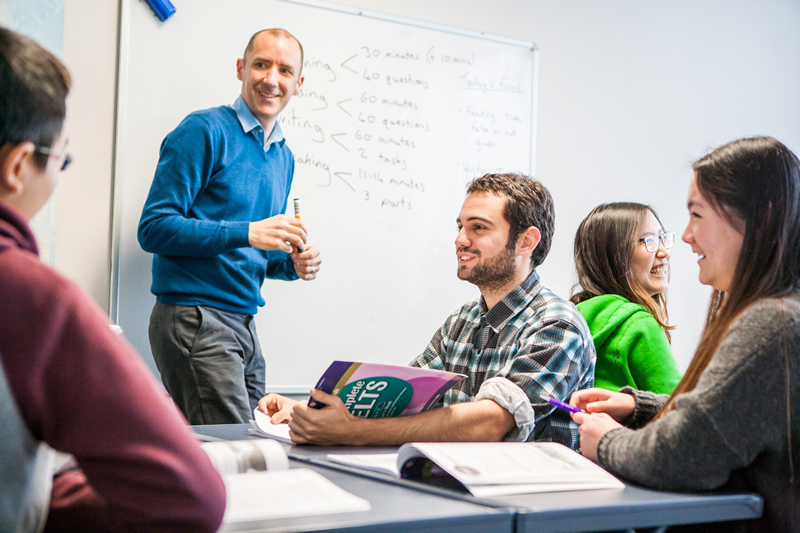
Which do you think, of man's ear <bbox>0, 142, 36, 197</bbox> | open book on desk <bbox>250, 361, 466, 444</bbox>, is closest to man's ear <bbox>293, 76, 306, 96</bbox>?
open book on desk <bbox>250, 361, 466, 444</bbox>

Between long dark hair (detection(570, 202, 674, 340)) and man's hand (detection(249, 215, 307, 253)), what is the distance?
95 cm

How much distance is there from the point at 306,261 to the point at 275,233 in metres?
0.16

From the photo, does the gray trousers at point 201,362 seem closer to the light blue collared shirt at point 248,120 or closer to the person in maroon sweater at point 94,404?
the light blue collared shirt at point 248,120

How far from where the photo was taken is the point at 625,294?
2238 millimetres

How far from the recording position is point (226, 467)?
0.93 m

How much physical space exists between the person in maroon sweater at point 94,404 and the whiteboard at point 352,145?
1.82 meters

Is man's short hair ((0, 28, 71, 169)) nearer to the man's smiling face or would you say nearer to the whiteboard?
the man's smiling face

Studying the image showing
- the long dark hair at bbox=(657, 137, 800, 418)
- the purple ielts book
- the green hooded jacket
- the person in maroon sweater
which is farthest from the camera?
the green hooded jacket

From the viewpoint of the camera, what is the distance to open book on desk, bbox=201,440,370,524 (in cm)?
78

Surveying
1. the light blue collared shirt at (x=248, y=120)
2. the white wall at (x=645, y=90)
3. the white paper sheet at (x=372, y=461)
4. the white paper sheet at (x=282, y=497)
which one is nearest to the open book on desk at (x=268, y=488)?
the white paper sheet at (x=282, y=497)

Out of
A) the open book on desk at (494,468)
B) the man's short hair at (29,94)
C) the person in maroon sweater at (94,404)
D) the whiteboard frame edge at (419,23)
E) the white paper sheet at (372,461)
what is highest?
the whiteboard frame edge at (419,23)

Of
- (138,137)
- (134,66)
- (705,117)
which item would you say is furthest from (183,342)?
(705,117)

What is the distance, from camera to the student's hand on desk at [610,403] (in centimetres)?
128

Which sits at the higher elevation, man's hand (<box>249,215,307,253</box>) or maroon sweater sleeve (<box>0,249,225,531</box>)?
man's hand (<box>249,215,307,253</box>)
